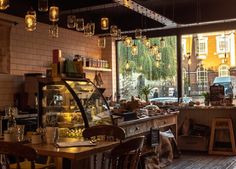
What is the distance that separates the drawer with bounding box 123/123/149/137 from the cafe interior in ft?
0.05

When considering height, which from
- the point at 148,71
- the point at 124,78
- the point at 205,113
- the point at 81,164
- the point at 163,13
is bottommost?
the point at 81,164

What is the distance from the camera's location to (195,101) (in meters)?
8.81

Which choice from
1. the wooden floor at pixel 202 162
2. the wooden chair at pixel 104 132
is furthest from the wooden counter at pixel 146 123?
the wooden chair at pixel 104 132

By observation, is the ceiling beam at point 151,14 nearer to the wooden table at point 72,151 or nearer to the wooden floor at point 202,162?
the wooden floor at point 202,162

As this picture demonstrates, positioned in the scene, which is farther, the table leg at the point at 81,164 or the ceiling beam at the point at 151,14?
the ceiling beam at the point at 151,14

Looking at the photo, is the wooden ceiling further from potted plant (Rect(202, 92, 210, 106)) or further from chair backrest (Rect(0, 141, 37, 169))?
chair backrest (Rect(0, 141, 37, 169))

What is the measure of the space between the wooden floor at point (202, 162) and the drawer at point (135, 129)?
48.7 inches

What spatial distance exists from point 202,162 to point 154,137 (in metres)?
1.63

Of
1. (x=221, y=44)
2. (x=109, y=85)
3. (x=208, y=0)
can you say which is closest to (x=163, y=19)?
(x=208, y=0)

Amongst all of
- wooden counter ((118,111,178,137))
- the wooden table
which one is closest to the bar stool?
wooden counter ((118,111,178,137))

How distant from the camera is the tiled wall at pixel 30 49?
23.0 feet

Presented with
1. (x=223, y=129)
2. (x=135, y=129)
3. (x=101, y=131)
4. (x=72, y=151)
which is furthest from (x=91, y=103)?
(x=223, y=129)

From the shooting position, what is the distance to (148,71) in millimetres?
Result: 9859

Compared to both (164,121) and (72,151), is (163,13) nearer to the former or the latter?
(164,121)
